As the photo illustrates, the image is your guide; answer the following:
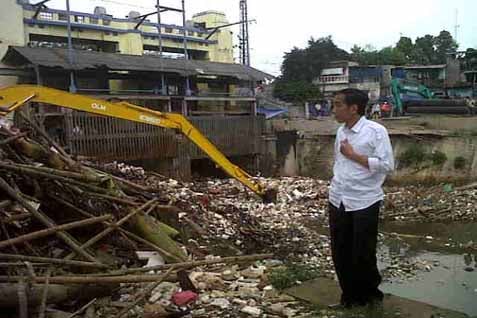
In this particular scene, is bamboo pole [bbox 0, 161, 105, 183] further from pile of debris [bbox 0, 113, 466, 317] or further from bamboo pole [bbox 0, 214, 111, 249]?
bamboo pole [bbox 0, 214, 111, 249]

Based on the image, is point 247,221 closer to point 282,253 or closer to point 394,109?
point 282,253

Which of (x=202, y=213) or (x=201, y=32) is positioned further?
(x=201, y=32)

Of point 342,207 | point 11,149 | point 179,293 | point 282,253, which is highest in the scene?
point 11,149

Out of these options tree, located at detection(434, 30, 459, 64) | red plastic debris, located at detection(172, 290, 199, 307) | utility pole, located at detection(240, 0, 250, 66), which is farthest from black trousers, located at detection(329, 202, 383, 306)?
tree, located at detection(434, 30, 459, 64)

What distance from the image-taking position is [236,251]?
6.99 m

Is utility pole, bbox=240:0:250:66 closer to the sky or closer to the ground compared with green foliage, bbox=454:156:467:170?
closer to the sky

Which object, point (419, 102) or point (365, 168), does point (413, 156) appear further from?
point (365, 168)

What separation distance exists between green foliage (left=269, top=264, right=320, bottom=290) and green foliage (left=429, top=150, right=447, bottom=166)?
13055 mm

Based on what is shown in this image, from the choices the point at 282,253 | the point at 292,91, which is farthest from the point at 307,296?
the point at 292,91

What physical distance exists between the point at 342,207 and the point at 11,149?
3.03 m

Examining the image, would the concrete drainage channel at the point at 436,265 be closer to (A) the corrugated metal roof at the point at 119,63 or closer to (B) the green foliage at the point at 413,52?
(A) the corrugated metal roof at the point at 119,63

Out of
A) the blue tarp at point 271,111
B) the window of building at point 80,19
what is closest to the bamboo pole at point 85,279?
the blue tarp at point 271,111

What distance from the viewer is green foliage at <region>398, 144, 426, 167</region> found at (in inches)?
696

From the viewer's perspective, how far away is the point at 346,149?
3811 mm
